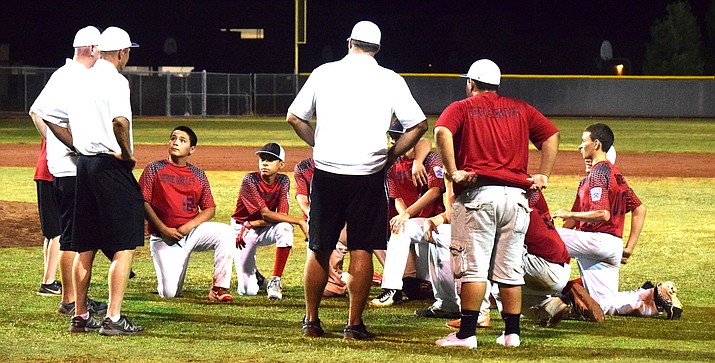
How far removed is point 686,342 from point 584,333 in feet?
2.09

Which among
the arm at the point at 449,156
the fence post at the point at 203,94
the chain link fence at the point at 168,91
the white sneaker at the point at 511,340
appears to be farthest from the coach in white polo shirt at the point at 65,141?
the fence post at the point at 203,94

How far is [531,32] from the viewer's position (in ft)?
227

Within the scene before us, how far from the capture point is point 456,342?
6723 mm

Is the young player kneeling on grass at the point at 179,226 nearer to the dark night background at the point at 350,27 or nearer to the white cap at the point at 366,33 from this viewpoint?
the white cap at the point at 366,33

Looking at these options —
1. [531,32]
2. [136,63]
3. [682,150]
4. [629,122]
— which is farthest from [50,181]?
[531,32]

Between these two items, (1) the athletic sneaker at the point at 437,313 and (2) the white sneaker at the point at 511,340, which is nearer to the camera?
(2) the white sneaker at the point at 511,340

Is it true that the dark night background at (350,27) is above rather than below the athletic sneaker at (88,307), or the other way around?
above

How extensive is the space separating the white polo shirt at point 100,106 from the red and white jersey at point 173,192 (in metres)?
1.51

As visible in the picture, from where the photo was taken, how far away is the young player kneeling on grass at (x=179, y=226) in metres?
8.52

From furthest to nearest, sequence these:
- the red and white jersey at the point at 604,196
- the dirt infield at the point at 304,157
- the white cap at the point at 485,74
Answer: the dirt infield at the point at 304,157, the red and white jersey at the point at 604,196, the white cap at the point at 485,74

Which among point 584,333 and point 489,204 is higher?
point 489,204

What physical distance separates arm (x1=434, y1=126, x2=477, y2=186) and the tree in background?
56.2 metres

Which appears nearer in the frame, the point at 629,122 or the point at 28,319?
the point at 28,319

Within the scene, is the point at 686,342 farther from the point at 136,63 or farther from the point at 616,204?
the point at 136,63
